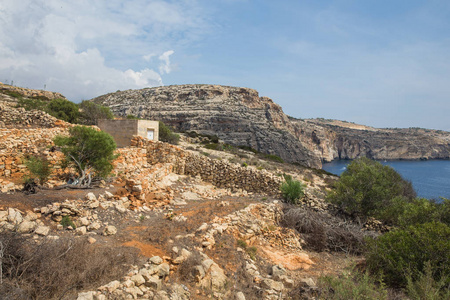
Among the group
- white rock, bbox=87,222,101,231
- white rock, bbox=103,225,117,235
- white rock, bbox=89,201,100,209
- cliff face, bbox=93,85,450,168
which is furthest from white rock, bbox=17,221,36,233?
cliff face, bbox=93,85,450,168

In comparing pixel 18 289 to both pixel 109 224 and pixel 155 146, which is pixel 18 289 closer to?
pixel 109 224

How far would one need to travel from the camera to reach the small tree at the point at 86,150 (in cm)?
878

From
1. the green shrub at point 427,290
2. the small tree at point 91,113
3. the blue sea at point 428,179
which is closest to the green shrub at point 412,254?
the green shrub at point 427,290

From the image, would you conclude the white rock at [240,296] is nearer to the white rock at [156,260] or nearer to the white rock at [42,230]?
the white rock at [156,260]

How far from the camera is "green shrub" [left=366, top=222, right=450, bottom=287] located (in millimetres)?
4836

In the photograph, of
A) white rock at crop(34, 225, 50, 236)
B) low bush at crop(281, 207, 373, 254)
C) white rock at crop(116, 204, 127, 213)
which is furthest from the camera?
low bush at crop(281, 207, 373, 254)

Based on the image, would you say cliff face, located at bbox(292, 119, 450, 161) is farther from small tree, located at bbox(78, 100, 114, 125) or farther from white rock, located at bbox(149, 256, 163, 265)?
white rock, located at bbox(149, 256, 163, 265)

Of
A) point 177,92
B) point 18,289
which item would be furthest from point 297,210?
point 177,92

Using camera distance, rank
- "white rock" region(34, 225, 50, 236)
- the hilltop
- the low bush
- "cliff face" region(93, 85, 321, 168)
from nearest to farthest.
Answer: the hilltop
"white rock" region(34, 225, 50, 236)
the low bush
"cliff face" region(93, 85, 321, 168)

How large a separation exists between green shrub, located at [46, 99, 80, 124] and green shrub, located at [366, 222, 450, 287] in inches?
1050

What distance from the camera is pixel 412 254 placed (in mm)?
5086

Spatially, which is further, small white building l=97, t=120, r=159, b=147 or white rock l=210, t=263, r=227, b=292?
small white building l=97, t=120, r=159, b=147

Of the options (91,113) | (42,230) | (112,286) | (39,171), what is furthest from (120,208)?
(91,113)

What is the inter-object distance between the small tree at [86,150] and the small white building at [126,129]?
18.5 ft
